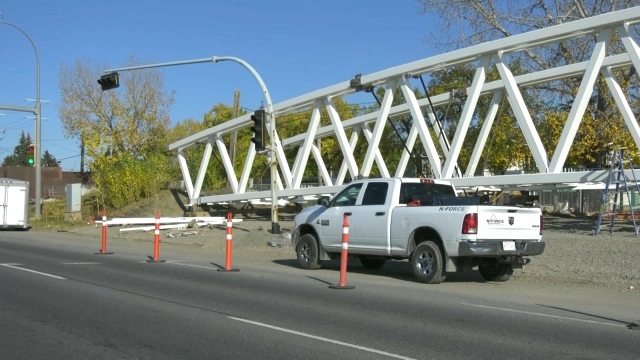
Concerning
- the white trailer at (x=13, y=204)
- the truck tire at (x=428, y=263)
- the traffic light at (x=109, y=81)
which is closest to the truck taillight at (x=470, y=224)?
the truck tire at (x=428, y=263)

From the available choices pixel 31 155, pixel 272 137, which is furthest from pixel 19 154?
pixel 272 137

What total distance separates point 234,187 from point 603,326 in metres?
25.9

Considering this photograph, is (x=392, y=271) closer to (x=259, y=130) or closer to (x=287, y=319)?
(x=287, y=319)

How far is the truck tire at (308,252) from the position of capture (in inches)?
670

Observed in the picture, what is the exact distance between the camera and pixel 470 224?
13.4m

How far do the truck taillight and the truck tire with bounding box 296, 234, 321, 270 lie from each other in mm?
4498

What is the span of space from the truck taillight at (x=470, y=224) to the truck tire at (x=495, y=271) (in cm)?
204

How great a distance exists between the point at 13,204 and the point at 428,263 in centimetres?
2808

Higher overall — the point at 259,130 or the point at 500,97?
the point at 500,97

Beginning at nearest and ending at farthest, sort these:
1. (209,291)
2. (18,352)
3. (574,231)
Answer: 1. (18,352)
2. (209,291)
3. (574,231)

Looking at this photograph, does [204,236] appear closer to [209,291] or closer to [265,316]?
[209,291]

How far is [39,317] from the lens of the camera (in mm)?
10055

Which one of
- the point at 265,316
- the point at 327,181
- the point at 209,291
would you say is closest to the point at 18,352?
the point at 265,316

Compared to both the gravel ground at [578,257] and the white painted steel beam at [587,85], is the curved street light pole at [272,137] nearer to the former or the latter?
the gravel ground at [578,257]
